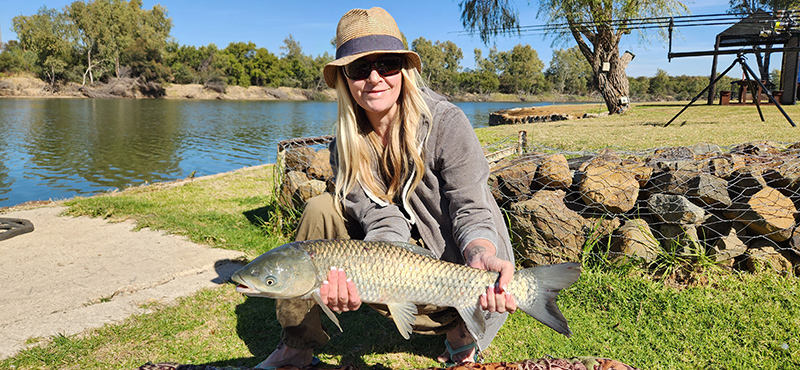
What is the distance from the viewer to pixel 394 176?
2.80 metres

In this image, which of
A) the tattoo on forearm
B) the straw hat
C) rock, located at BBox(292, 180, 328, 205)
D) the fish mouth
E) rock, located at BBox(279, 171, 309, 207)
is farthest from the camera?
rock, located at BBox(279, 171, 309, 207)

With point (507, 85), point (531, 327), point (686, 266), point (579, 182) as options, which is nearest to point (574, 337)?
point (531, 327)

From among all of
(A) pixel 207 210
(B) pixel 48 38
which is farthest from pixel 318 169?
(B) pixel 48 38

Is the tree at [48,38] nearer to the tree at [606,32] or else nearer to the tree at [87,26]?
the tree at [87,26]

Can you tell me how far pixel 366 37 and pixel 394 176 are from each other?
30.7 inches

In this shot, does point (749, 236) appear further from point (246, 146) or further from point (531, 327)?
point (246, 146)

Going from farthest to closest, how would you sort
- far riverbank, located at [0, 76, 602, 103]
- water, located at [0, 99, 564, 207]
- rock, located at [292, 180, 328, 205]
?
1. far riverbank, located at [0, 76, 602, 103]
2. water, located at [0, 99, 564, 207]
3. rock, located at [292, 180, 328, 205]

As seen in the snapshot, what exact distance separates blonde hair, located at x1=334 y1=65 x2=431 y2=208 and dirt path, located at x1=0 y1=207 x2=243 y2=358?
202cm

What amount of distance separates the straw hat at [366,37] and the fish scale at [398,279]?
0.99 m

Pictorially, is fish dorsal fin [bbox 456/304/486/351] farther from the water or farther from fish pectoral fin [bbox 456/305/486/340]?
the water

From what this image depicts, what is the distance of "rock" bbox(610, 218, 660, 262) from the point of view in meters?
3.76

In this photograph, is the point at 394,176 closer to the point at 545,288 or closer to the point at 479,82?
the point at 545,288

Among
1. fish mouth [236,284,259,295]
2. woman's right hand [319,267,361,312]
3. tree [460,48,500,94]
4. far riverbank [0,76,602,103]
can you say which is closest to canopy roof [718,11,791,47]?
woman's right hand [319,267,361,312]

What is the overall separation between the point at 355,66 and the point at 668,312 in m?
2.61
